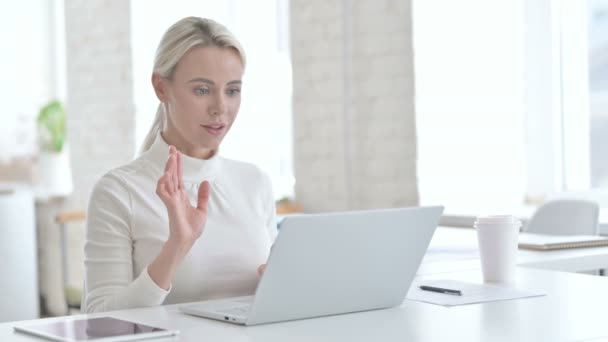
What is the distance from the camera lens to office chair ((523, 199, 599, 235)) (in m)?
3.09

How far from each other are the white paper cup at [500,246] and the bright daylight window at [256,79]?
3.52 meters

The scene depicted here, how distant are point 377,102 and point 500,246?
2.58 m

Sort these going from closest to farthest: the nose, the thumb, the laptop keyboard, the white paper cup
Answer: the laptop keyboard < the thumb < the white paper cup < the nose

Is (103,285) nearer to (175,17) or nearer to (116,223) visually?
(116,223)

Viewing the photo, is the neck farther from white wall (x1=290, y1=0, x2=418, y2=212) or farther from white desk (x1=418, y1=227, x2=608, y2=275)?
white wall (x1=290, y1=0, x2=418, y2=212)

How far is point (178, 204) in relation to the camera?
171 centimetres

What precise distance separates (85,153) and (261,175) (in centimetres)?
389

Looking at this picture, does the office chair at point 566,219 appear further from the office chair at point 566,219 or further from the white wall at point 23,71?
the white wall at point 23,71

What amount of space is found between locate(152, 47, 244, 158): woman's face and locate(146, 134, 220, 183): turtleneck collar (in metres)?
0.04

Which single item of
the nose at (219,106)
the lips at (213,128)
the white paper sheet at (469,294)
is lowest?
the white paper sheet at (469,294)

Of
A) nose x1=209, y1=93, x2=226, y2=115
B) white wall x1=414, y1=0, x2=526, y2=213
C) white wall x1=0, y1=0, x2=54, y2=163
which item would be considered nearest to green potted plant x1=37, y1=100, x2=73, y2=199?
white wall x1=0, y1=0, x2=54, y2=163

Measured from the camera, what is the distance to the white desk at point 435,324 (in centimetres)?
134

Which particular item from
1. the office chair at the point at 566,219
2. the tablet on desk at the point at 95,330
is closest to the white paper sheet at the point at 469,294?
the tablet on desk at the point at 95,330

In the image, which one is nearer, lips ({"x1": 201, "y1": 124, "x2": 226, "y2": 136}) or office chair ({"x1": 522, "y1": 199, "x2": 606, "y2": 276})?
lips ({"x1": 201, "y1": 124, "x2": 226, "y2": 136})
